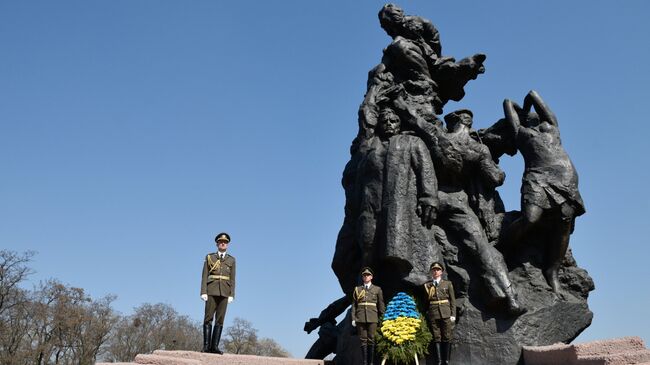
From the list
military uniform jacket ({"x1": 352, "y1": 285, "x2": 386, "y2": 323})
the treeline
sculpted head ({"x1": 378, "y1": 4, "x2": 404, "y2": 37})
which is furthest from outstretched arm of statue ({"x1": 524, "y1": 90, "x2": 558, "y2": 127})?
the treeline

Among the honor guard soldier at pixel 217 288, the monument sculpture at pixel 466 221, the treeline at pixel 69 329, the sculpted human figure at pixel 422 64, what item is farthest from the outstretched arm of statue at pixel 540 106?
the treeline at pixel 69 329

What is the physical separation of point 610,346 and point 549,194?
324cm

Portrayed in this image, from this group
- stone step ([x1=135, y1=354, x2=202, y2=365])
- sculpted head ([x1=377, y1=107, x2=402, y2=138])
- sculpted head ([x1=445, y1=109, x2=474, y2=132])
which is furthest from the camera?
sculpted head ([x1=445, y1=109, x2=474, y2=132])

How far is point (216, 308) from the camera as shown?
8.22 m

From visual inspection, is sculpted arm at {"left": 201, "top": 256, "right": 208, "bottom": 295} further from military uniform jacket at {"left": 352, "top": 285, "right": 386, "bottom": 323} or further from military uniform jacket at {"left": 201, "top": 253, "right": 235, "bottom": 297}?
military uniform jacket at {"left": 352, "top": 285, "right": 386, "bottom": 323}

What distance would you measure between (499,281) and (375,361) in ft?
7.06

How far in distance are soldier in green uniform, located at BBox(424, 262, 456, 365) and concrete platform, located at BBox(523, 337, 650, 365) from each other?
1206 millimetres

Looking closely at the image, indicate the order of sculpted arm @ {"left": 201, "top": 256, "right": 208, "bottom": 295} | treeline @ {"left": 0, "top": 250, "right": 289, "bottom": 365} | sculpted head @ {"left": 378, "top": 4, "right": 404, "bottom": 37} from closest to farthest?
sculpted arm @ {"left": 201, "top": 256, "right": 208, "bottom": 295} → sculpted head @ {"left": 378, "top": 4, "right": 404, "bottom": 37} → treeline @ {"left": 0, "top": 250, "right": 289, "bottom": 365}

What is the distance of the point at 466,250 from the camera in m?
9.60

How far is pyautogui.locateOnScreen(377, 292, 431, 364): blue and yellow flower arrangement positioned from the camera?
8.34 meters

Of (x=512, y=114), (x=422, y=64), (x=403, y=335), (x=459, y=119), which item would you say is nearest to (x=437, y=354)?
(x=403, y=335)

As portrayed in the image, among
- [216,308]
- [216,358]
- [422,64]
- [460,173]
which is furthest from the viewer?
[422,64]

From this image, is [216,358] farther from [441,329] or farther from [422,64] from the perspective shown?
[422,64]

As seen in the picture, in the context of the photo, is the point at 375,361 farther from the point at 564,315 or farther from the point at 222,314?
the point at 564,315
